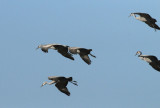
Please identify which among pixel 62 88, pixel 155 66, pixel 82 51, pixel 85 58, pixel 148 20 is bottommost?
pixel 62 88

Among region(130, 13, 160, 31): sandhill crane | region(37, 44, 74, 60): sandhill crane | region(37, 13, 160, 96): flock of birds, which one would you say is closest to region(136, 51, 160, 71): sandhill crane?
region(37, 13, 160, 96): flock of birds

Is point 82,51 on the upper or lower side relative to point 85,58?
upper

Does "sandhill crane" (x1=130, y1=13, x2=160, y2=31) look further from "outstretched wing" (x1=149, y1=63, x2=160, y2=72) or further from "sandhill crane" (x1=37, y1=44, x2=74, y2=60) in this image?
"sandhill crane" (x1=37, y1=44, x2=74, y2=60)

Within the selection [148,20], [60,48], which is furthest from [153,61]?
[60,48]

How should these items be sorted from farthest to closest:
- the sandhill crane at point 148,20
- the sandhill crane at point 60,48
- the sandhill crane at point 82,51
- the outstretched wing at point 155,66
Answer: the sandhill crane at point 148,20
the outstretched wing at point 155,66
the sandhill crane at point 82,51
the sandhill crane at point 60,48

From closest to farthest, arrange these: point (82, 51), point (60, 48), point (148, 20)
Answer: point (60, 48) → point (82, 51) → point (148, 20)

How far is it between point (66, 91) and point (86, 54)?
475 centimetres

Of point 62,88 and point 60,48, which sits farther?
point 62,88

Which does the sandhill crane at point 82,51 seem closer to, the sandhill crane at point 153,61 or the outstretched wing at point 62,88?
the outstretched wing at point 62,88

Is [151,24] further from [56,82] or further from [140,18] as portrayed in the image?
[56,82]

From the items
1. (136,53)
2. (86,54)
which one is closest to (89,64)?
(86,54)

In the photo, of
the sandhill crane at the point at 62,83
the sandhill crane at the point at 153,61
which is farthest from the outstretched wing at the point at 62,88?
the sandhill crane at the point at 153,61

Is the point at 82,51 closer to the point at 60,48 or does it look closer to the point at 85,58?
the point at 85,58

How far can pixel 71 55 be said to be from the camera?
8169 centimetres
